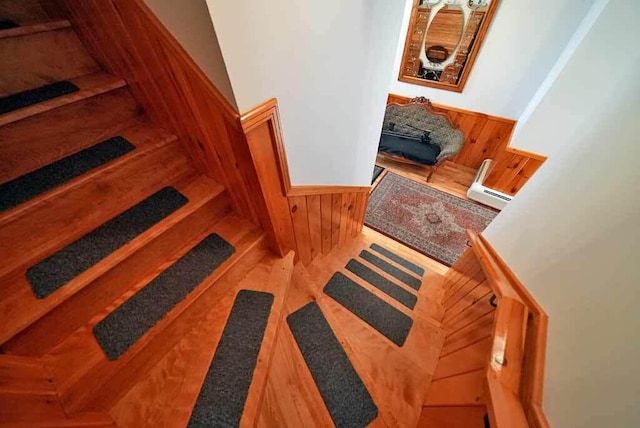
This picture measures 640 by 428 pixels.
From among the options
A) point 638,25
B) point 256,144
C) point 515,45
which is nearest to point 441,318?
point 256,144

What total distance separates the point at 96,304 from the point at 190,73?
0.92 meters

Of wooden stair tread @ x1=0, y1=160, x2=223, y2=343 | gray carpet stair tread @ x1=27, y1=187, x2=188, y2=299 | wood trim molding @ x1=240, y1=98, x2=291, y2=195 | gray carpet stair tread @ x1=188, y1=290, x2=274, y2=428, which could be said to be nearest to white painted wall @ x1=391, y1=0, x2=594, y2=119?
wood trim molding @ x1=240, y1=98, x2=291, y2=195

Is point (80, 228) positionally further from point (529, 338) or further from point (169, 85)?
point (529, 338)

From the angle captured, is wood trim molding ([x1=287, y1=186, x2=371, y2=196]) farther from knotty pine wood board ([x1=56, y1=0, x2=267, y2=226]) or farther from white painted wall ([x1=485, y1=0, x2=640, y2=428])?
white painted wall ([x1=485, y1=0, x2=640, y2=428])

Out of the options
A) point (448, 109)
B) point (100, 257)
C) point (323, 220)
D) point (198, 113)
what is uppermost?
point (448, 109)

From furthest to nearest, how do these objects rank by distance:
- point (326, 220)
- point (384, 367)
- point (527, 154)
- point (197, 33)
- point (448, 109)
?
1. point (448, 109)
2. point (527, 154)
3. point (326, 220)
4. point (384, 367)
5. point (197, 33)

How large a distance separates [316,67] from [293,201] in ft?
2.01

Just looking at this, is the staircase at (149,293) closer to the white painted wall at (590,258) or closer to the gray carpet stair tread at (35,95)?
the gray carpet stair tread at (35,95)

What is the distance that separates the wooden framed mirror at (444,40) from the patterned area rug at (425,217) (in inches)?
64.0

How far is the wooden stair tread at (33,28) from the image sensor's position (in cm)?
83

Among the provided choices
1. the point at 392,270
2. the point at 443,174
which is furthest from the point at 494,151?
the point at 392,270

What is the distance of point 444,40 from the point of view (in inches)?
122

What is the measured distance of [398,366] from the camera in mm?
1192

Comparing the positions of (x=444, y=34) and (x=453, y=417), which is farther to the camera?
(x=444, y=34)
